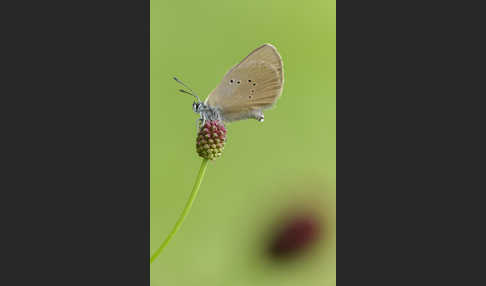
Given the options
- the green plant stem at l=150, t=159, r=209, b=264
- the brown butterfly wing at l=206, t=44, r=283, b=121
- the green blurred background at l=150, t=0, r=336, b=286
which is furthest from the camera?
→ the green blurred background at l=150, t=0, r=336, b=286

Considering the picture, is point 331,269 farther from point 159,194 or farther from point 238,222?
point 159,194

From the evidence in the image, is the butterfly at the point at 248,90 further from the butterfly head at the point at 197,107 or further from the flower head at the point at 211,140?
the flower head at the point at 211,140

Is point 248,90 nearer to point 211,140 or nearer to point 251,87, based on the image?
point 251,87

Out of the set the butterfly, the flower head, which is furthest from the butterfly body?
the flower head

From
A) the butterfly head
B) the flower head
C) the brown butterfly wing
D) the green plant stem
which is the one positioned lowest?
the green plant stem

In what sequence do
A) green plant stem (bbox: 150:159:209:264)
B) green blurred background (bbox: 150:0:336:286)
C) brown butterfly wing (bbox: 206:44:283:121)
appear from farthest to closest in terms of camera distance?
green blurred background (bbox: 150:0:336:286)
brown butterfly wing (bbox: 206:44:283:121)
green plant stem (bbox: 150:159:209:264)

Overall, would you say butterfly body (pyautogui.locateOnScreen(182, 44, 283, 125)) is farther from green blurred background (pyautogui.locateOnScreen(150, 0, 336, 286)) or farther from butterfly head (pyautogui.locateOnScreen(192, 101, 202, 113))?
green blurred background (pyautogui.locateOnScreen(150, 0, 336, 286))

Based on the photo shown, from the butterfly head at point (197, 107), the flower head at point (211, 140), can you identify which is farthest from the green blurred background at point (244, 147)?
the flower head at point (211, 140)

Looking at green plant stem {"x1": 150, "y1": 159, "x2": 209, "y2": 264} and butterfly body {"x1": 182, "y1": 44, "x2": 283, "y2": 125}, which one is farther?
butterfly body {"x1": 182, "y1": 44, "x2": 283, "y2": 125}

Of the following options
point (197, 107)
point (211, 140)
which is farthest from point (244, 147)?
point (211, 140)
